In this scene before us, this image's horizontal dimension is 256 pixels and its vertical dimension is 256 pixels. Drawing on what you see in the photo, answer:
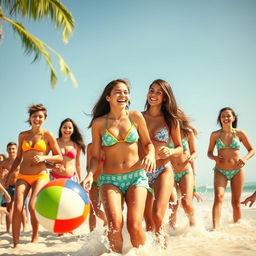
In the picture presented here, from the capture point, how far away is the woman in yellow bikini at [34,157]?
5.67 meters

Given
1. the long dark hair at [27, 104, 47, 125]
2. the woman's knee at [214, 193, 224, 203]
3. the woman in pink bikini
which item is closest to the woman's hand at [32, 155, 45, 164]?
the long dark hair at [27, 104, 47, 125]

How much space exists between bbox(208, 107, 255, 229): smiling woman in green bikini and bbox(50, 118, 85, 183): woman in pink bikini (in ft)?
11.2

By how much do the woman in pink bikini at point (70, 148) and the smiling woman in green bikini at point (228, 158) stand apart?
341cm

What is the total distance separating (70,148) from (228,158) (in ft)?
13.0

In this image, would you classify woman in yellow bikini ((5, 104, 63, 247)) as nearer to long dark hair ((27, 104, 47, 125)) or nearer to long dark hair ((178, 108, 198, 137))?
long dark hair ((27, 104, 47, 125))

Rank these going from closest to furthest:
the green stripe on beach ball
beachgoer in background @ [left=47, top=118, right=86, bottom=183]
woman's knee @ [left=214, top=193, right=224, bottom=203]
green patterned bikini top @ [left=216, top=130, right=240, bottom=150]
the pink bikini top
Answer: the green stripe on beach ball, woman's knee @ [left=214, top=193, right=224, bottom=203], green patterned bikini top @ [left=216, top=130, right=240, bottom=150], beachgoer in background @ [left=47, top=118, right=86, bottom=183], the pink bikini top

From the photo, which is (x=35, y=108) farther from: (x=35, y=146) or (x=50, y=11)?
(x=50, y=11)

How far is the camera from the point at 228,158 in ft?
22.7

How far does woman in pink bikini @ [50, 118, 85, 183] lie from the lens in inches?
301

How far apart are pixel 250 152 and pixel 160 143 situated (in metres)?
3.28

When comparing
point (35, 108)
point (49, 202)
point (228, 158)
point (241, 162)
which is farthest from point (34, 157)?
point (241, 162)

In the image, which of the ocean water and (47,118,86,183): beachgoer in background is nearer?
the ocean water

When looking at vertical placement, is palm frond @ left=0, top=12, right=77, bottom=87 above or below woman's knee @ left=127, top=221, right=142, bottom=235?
above

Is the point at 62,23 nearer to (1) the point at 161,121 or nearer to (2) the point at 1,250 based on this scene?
(1) the point at 161,121
